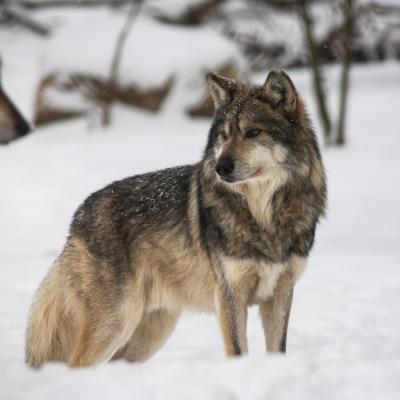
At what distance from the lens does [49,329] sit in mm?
4918

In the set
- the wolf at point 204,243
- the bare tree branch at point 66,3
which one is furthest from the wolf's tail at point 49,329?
the bare tree branch at point 66,3

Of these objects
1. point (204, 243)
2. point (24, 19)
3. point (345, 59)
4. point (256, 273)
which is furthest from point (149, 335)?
point (24, 19)

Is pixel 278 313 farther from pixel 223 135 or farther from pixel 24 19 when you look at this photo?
pixel 24 19

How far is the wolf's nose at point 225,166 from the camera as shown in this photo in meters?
4.29

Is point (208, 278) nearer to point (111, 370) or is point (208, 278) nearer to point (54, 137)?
point (111, 370)

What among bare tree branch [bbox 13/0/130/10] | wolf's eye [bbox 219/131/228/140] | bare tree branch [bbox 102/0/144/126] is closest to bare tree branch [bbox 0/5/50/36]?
bare tree branch [bbox 13/0/130/10]

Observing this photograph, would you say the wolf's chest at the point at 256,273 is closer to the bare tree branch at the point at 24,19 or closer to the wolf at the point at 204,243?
the wolf at the point at 204,243

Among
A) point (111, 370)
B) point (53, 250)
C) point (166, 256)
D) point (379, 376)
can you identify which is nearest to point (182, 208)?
point (166, 256)

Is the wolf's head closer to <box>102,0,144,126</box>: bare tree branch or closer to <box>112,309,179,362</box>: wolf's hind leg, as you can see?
<box>112,309,179,362</box>: wolf's hind leg

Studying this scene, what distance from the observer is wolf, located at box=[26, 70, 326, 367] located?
4.43 m

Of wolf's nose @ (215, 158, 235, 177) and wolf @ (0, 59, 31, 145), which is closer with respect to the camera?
wolf's nose @ (215, 158, 235, 177)

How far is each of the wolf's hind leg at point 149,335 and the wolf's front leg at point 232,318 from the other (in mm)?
736

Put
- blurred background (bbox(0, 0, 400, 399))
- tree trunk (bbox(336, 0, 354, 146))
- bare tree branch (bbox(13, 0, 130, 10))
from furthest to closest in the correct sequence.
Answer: bare tree branch (bbox(13, 0, 130, 10)) < tree trunk (bbox(336, 0, 354, 146)) < blurred background (bbox(0, 0, 400, 399))

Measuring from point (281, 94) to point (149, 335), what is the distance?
1.84 meters
